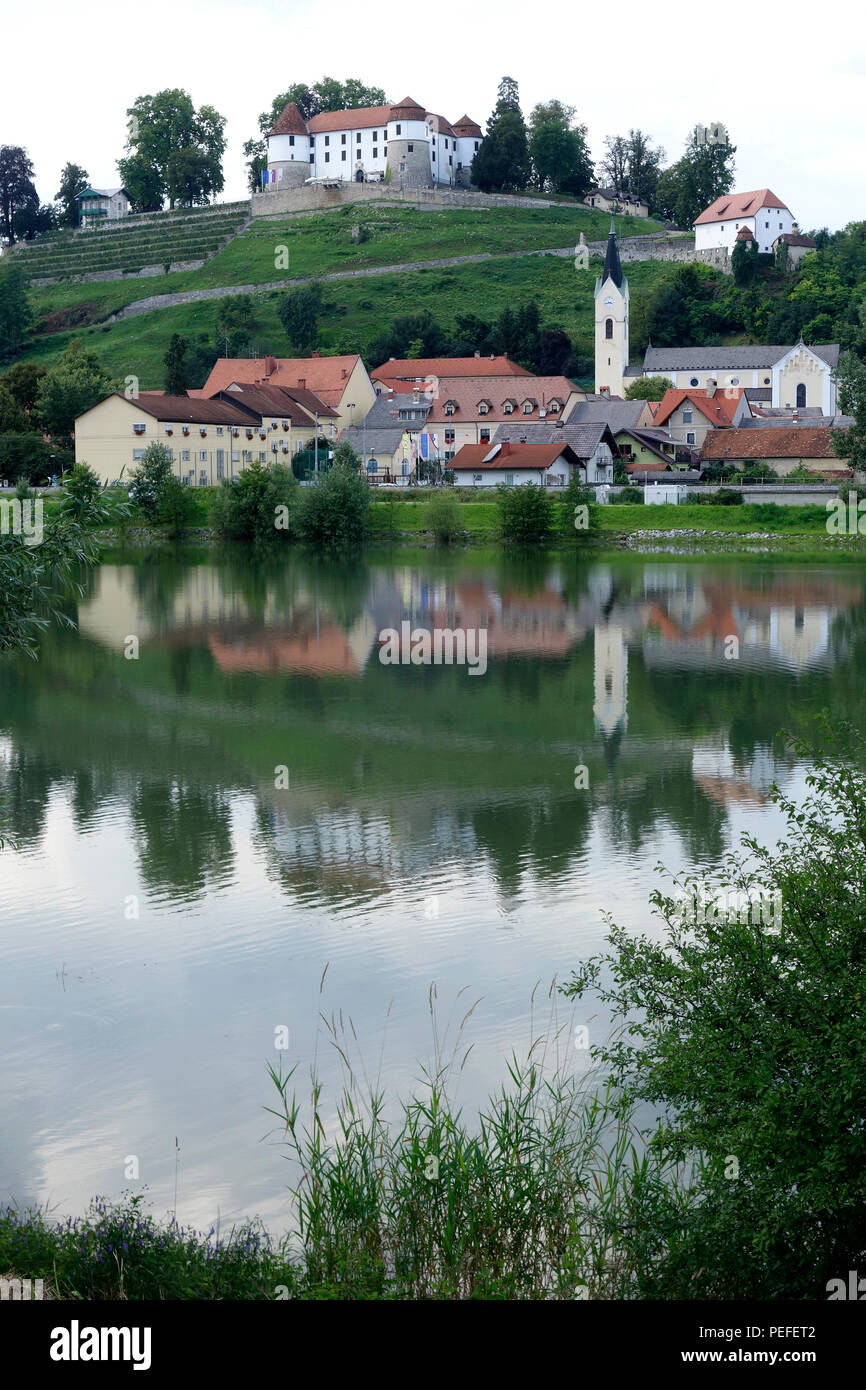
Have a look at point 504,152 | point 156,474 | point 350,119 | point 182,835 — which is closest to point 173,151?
point 350,119

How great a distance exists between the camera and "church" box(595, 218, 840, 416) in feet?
327

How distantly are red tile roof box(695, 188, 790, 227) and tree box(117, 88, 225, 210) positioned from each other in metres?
51.5

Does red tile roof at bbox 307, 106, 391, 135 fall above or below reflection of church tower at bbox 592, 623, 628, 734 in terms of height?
above

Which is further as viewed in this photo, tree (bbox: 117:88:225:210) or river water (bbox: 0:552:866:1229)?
tree (bbox: 117:88:225:210)

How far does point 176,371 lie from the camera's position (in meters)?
92.6

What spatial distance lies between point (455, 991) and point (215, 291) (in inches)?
4605

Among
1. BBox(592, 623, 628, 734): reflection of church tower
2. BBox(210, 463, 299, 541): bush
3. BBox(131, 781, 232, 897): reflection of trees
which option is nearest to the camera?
BBox(131, 781, 232, 897): reflection of trees

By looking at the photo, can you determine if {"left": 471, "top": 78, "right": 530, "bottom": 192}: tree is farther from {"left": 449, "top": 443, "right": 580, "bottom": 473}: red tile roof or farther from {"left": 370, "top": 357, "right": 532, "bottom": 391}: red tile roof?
{"left": 449, "top": 443, "right": 580, "bottom": 473}: red tile roof

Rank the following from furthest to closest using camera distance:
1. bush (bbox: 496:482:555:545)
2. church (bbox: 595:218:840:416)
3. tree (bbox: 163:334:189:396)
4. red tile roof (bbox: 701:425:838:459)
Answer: church (bbox: 595:218:840:416) < tree (bbox: 163:334:189:396) < red tile roof (bbox: 701:425:838:459) < bush (bbox: 496:482:555:545)

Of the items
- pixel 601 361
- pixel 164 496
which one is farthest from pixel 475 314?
pixel 164 496

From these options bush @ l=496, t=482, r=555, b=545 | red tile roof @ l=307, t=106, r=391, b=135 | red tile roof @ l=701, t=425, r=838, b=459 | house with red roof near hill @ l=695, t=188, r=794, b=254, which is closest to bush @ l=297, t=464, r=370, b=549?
bush @ l=496, t=482, r=555, b=545

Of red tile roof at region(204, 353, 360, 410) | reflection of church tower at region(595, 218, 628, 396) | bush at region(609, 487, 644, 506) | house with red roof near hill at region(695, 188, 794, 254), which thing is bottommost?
bush at region(609, 487, 644, 506)
